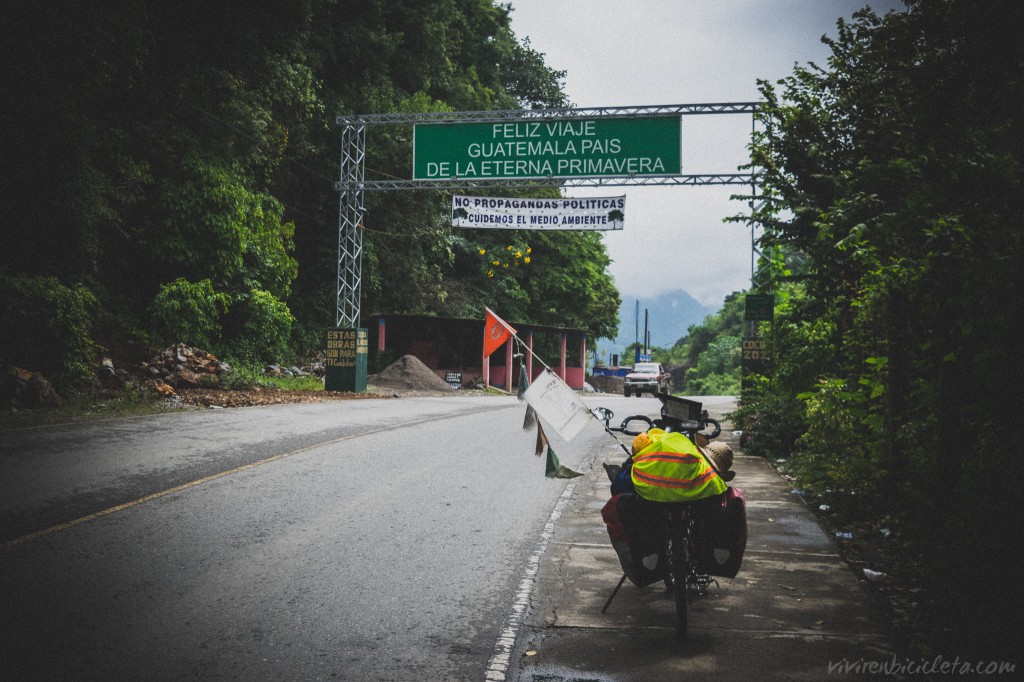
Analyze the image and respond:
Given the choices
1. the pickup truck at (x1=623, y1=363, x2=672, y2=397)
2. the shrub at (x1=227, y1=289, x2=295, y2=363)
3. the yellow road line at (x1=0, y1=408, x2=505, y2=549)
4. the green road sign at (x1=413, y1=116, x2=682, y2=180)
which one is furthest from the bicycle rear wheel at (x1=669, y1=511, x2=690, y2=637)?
the pickup truck at (x1=623, y1=363, x2=672, y2=397)

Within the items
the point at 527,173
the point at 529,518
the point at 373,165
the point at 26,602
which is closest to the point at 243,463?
the point at 529,518

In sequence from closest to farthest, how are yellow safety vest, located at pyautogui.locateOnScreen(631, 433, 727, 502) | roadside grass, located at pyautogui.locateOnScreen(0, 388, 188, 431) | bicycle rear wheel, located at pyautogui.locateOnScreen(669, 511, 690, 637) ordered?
bicycle rear wheel, located at pyautogui.locateOnScreen(669, 511, 690, 637) < yellow safety vest, located at pyautogui.locateOnScreen(631, 433, 727, 502) < roadside grass, located at pyautogui.locateOnScreen(0, 388, 188, 431)

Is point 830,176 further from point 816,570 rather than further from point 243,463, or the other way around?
point 243,463

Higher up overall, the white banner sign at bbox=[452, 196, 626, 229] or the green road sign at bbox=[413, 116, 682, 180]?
the green road sign at bbox=[413, 116, 682, 180]

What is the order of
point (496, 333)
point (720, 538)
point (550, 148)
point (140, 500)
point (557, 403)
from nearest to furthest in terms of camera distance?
1. point (720, 538)
2. point (557, 403)
3. point (496, 333)
4. point (140, 500)
5. point (550, 148)

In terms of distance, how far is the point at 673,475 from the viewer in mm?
5031

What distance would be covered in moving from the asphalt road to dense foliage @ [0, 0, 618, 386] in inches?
388

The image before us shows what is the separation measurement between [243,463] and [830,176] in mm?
9733

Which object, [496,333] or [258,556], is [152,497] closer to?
[258,556]

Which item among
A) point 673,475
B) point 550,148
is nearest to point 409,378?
point 550,148

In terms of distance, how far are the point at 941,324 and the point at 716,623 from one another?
3058 millimetres

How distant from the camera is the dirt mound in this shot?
36.0 meters

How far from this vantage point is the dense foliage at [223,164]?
18.9 meters

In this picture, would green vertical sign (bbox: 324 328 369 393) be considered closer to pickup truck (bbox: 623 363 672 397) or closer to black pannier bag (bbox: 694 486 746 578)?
pickup truck (bbox: 623 363 672 397)
